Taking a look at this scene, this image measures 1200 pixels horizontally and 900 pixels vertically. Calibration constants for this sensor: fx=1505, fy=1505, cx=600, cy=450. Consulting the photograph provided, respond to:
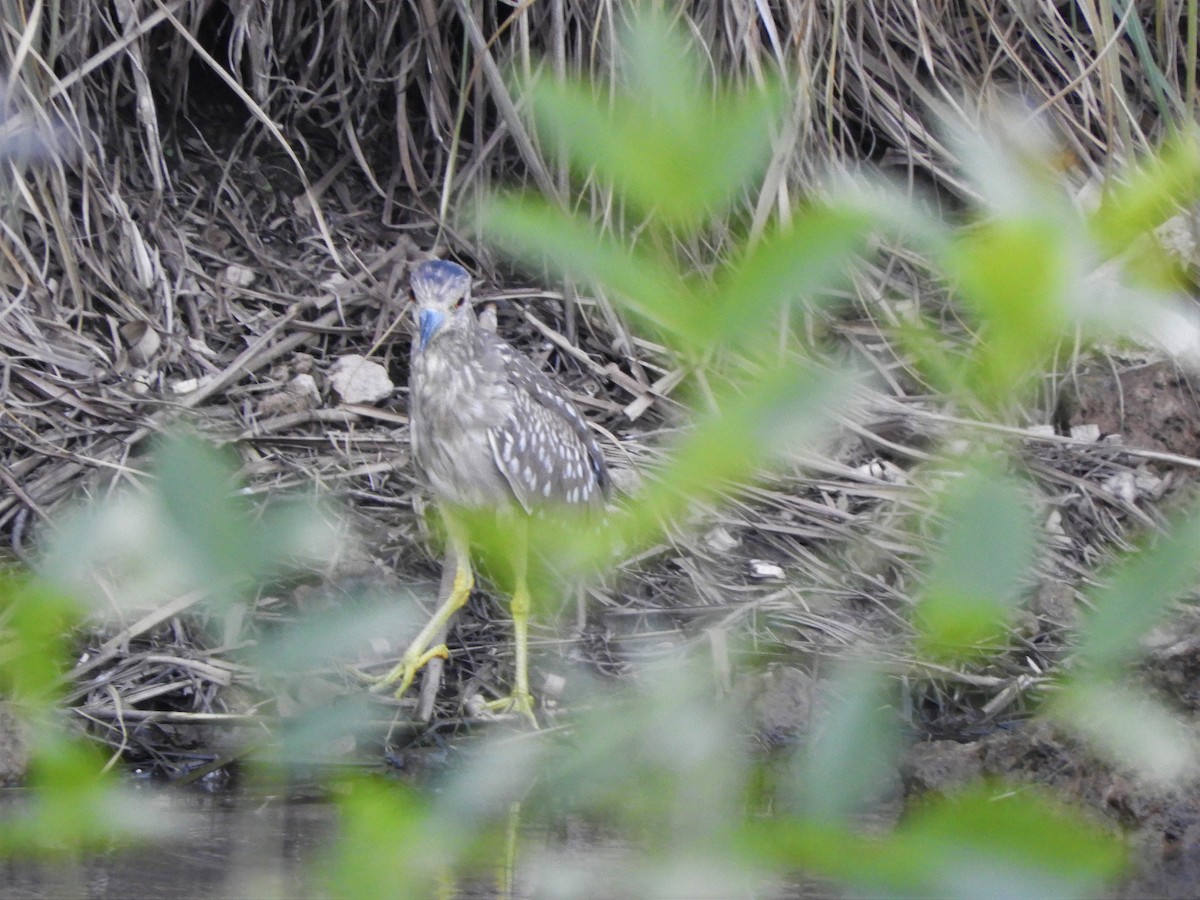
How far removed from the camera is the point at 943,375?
2.44 feet

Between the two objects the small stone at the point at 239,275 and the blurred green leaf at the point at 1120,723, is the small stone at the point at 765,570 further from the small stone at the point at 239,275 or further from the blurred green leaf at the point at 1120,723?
the blurred green leaf at the point at 1120,723

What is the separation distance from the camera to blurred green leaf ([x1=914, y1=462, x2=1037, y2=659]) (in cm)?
64

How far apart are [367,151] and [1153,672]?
12.6 ft

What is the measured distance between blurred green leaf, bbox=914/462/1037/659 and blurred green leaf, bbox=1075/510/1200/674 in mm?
37

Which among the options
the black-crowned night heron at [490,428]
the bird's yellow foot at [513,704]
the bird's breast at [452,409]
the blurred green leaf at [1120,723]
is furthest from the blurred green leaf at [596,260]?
the bird's breast at [452,409]

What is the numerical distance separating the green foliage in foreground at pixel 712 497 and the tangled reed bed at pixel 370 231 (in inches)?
115

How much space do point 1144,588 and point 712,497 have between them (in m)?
0.22

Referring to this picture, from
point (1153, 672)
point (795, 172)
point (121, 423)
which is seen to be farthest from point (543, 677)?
point (1153, 672)

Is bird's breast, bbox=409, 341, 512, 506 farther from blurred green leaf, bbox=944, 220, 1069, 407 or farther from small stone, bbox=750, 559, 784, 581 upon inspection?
blurred green leaf, bbox=944, 220, 1069, 407

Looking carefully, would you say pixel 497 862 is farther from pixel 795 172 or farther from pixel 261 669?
pixel 795 172

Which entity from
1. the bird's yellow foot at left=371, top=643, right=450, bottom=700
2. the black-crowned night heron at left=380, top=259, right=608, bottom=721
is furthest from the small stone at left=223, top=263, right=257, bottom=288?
the bird's yellow foot at left=371, top=643, right=450, bottom=700

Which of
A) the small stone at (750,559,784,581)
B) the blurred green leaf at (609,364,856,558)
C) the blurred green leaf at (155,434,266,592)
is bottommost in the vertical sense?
the small stone at (750,559,784,581)

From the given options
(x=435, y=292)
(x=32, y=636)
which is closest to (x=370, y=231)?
(x=435, y=292)

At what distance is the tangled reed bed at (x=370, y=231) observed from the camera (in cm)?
417
